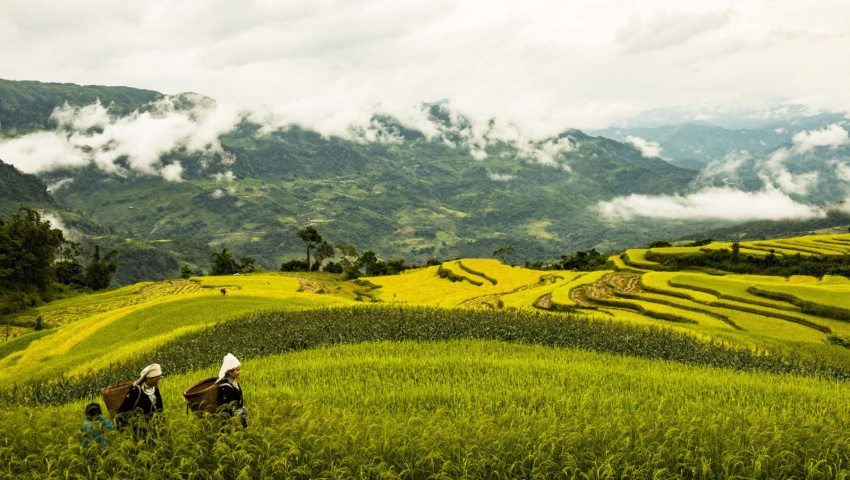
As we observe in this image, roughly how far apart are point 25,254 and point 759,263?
4556 inches

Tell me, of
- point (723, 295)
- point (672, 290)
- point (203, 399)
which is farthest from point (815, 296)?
point (203, 399)

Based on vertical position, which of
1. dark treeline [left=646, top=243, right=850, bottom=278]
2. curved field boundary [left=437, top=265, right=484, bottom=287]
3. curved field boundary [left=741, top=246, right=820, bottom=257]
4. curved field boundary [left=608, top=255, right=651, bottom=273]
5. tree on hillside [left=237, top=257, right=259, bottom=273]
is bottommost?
tree on hillside [left=237, top=257, right=259, bottom=273]

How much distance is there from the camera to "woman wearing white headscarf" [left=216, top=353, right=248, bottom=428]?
27.6ft

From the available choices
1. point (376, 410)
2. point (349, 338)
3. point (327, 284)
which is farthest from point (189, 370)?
point (327, 284)

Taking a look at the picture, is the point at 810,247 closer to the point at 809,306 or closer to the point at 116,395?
the point at 809,306

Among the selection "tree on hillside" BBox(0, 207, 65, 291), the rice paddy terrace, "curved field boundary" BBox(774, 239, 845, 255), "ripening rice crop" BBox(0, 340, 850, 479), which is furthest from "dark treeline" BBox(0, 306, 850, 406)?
"tree on hillside" BBox(0, 207, 65, 291)

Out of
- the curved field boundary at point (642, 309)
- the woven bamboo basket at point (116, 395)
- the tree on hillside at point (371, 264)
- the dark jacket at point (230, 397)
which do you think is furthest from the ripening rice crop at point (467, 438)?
the tree on hillside at point (371, 264)

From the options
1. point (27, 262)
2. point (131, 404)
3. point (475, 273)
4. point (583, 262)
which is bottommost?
point (475, 273)

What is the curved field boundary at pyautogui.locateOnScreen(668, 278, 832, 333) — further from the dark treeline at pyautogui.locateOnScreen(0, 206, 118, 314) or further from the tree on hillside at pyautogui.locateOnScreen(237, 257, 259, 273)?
the tree on hillside at pyautogui.locateOnScreen(237, 257, 259, 273)

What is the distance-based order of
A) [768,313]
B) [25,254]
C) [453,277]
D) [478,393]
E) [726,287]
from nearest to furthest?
[478,393] → [768,313] → [726,287] → [453,277] → [25,254]

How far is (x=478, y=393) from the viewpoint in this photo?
484 inches

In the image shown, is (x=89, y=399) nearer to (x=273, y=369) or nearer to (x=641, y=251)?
(x=273, y=369)

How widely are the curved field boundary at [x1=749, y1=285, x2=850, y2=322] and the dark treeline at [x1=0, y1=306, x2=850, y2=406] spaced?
1428 centimetres

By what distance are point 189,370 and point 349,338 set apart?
690 centimetres
